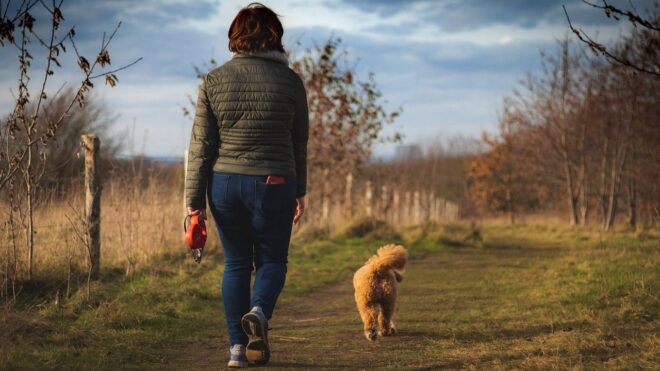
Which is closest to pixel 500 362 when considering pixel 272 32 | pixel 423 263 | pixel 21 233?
pixel 272 32

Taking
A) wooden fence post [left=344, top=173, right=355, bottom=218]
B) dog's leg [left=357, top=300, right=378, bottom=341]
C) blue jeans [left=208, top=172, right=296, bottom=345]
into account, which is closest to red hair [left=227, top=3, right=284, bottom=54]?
blue jeans [left=208, top=172, right=296, bottom=345]

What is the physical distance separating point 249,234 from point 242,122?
29.9 inches

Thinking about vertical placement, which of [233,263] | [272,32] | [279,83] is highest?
[272,32]

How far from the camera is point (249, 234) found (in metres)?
4.23

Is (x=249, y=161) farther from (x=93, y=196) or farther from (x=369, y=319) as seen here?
(x=93, y=196)

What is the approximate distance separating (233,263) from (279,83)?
1220 millimetres

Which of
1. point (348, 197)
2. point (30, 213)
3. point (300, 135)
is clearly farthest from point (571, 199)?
point (300, 135)

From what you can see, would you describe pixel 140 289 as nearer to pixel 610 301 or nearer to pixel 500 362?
pixel 500 362

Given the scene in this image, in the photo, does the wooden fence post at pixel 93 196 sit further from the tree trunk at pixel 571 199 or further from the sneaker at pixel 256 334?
the tree trunk at pixel 571 199

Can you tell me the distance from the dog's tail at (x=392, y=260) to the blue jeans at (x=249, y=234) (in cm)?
125

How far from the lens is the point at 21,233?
Result: 661 cm

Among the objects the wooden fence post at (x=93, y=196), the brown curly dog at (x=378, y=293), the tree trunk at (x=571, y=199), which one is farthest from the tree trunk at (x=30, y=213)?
the tree trunk at (x=571, y=199)

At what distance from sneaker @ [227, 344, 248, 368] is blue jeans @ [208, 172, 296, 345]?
0.04 m

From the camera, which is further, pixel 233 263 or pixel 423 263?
pixel 423 263
